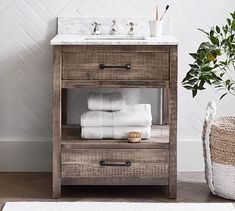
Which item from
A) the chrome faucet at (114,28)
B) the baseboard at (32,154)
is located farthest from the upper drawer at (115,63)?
the baseboard at (32,154)

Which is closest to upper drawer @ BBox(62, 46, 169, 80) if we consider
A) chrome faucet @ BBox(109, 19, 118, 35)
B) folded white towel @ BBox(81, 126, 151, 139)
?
folded white towel @ BBox(81, 126, 151, 139)

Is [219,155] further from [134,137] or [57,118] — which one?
[57,118]

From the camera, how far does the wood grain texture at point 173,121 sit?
3.52 meters

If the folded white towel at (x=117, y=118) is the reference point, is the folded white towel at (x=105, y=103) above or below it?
above

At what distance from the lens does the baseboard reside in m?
4.11

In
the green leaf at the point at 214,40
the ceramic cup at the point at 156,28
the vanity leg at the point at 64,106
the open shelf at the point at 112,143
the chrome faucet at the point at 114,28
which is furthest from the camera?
the vanity leg at the point at 64,106

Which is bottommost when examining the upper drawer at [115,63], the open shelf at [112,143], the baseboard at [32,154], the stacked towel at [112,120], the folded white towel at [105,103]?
the baseboard at [32,154]

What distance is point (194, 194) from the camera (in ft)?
12.3

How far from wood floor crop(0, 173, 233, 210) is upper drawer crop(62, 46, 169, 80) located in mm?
612

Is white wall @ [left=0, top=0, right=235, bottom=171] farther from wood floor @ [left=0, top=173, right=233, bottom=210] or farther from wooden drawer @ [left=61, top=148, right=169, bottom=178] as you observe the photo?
wooden drawer @ [left=61, top=148, right=169, bottom=178]

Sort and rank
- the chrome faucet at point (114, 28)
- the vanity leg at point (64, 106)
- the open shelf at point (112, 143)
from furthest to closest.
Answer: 1. the vanity leg at point (64, 106)
2. the chrome faucet at point (114, 28)
3. the open shelf at point (112, 143)

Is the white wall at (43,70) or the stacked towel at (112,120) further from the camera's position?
the white wall at (43,70)

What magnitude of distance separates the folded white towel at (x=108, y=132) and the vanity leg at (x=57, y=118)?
0.48ft

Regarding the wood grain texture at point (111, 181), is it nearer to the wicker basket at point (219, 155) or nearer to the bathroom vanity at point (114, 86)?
the bathroom vanity at point (114, 86)
